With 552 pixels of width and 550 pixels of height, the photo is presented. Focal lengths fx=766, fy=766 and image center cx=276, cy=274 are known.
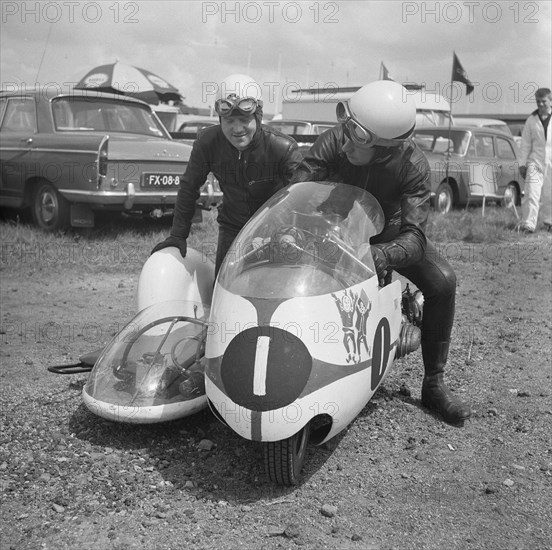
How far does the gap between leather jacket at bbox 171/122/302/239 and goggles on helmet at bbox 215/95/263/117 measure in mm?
225

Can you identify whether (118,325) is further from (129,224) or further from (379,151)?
(129,224)

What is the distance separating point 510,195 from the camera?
15.2 metres

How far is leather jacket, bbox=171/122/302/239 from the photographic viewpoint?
493 centimetres

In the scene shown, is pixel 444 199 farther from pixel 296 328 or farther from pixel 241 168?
pixel 296 328

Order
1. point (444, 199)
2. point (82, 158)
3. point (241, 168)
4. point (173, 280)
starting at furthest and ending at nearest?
point (444, 199) → point (82, 158) → point (241, 168) → point (173, 280)

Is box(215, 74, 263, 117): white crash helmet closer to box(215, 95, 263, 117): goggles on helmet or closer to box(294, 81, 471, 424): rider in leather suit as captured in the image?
box(215, 95, 263, 117): goggles on helmet

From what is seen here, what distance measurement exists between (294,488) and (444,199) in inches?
429

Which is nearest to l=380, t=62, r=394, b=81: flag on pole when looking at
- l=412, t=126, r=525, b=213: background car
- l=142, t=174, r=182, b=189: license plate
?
l=412, t=126, r=525, b=213: background car

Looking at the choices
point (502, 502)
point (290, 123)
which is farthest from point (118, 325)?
point (290, 123)

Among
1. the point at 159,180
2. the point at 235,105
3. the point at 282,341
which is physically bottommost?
the point at 282,341

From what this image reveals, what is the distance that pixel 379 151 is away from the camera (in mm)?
4035

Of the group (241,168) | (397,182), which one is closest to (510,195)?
(241,168)

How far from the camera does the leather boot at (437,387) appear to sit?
4430 millimetres

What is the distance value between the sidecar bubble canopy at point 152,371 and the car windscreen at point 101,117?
613 centimetres
